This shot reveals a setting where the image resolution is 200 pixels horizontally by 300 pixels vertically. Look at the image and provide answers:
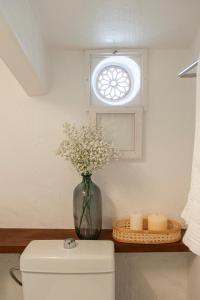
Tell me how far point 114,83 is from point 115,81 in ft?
0.04

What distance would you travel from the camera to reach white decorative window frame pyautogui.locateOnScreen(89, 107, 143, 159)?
135 centimetres

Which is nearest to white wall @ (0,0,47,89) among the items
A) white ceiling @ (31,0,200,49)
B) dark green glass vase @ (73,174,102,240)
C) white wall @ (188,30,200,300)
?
white ceiling @ (31,0,200,49)

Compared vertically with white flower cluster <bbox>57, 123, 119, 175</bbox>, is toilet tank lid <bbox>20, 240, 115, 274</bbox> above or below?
below

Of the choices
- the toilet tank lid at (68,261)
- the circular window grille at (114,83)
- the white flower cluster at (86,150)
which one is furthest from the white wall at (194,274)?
the white flower cluster at (86,150)

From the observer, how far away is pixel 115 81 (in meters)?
1.43

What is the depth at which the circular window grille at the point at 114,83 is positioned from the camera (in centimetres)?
142

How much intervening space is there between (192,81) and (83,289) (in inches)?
41.2

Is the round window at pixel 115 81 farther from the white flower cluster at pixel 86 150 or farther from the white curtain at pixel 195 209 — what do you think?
the white curtain at pixel 195 209

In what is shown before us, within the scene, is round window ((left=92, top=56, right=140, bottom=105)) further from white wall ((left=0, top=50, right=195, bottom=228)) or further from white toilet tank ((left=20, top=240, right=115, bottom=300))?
white toilet tank ((left=20, top=240, right=115, bottom=300))

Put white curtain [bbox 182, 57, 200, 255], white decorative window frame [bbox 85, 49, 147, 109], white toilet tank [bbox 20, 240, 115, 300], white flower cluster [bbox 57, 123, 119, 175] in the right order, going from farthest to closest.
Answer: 1. white decorative window frame [bbox 85, 49, 147, 109]
2. white flower cluster [bbox 57, 123, 119, 175]
3. white toilet tank [bbox 20, 240, 115, 300]
4. white curtain [bbox 182, 57, 200, 255]

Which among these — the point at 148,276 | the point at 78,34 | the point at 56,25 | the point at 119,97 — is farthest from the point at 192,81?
the point at 148,276

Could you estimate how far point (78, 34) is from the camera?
1245 millimetres

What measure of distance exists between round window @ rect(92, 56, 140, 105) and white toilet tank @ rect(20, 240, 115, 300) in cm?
74

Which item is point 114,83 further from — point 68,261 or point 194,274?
point 194,274
